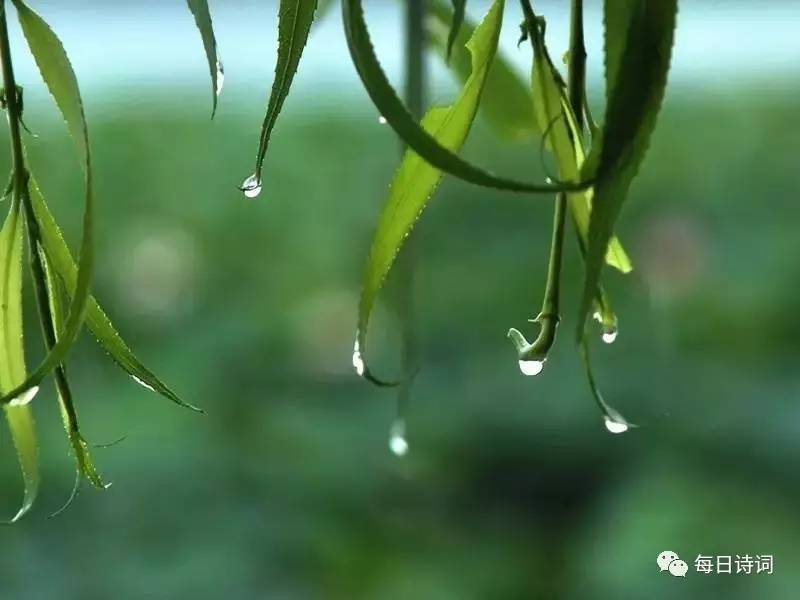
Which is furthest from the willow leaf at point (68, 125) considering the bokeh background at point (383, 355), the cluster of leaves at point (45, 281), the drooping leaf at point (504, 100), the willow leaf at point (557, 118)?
the bokeh background at point (383, 355)

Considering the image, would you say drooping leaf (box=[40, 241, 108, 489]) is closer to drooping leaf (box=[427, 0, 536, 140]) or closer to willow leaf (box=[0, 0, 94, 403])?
willow leaf (box=[0, 0, 94, 403])

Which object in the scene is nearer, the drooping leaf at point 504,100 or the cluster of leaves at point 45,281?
the cluster of leaves at point 45,281

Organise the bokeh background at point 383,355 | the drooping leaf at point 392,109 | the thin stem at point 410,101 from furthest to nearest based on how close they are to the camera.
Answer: the bokeh background at point 383,355 → the thin stem at point 410,101 → the drooping leaf at point 392,109

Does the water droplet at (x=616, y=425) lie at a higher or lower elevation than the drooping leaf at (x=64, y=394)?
lower

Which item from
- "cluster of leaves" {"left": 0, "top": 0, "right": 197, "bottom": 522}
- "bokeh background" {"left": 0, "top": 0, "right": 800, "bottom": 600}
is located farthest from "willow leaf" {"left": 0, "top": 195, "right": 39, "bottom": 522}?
"bokeh background" {"left": 0, "top": 0, "right": 800, "bottom": 600}

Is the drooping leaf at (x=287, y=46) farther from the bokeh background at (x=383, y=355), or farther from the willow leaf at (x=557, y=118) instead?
the bokeh background at (x=383, y=355)

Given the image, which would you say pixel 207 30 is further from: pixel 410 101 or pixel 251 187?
pixel 410 101

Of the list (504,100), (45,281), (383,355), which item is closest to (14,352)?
(45,281)
